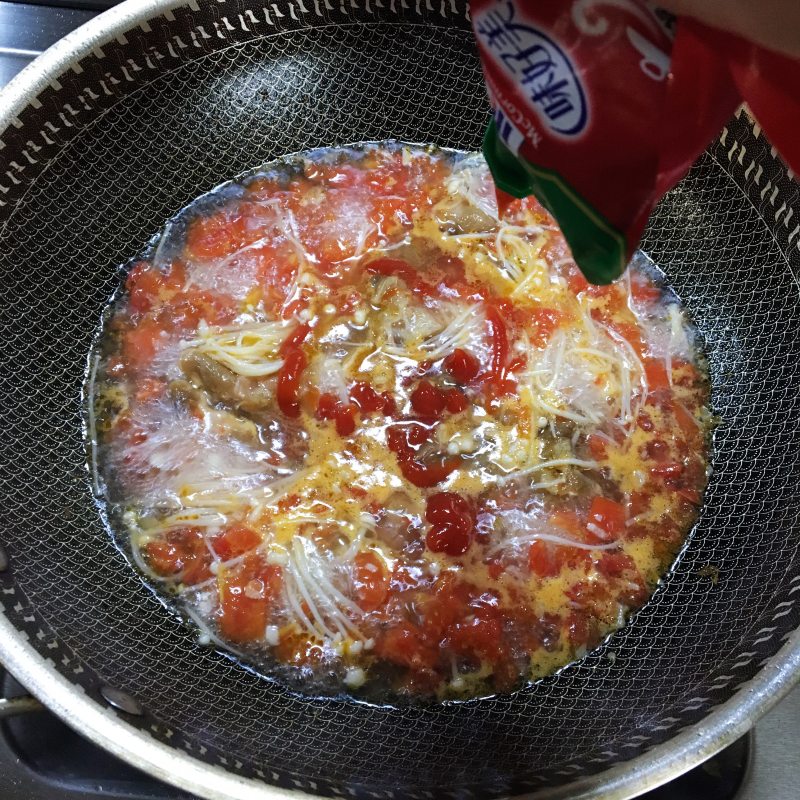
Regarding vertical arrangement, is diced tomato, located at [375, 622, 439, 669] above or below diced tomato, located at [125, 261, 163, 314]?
below

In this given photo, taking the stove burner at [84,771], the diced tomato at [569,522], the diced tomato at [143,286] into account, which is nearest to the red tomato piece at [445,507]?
the diced tomato at [569,522]

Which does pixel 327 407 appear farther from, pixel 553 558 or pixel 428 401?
pixel 553 558

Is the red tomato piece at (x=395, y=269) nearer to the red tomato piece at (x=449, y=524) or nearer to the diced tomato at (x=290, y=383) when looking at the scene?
the diced tomato at (x=290, y=383)

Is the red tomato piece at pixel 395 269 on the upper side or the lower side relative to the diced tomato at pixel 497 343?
upper

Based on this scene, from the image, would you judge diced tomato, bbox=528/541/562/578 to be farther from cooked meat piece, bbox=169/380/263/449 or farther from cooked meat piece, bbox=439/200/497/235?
cooked meat piece, bbox=439/200/497/235

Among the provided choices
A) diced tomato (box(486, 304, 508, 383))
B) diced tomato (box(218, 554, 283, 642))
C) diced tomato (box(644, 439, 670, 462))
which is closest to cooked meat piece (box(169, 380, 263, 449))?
diced tomato (box(218, 554, 283, 642))

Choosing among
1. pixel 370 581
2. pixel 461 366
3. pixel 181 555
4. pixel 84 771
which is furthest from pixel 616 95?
pixel 84 771

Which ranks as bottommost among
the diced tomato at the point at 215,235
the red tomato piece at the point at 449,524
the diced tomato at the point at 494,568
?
the diced tomato at the point at 494,568
